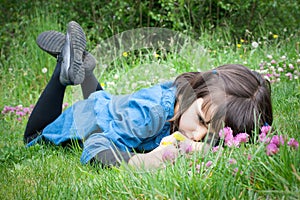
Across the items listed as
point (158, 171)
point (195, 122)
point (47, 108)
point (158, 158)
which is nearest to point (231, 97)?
point (195, 122)

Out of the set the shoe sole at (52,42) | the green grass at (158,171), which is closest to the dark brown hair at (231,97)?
the green grass at (158,171)

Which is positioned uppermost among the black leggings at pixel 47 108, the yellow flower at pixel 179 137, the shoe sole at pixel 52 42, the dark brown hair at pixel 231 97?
the shoe sole at pixel 52 42

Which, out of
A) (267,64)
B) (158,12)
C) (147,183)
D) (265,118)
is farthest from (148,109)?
(158,12)

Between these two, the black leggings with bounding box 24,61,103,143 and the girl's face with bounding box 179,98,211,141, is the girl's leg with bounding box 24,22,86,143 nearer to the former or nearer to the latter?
the black leggings with bounding box 24,61,103,143

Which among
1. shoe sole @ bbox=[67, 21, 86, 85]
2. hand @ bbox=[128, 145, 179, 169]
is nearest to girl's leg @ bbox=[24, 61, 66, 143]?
shoe sole @ bbox=[67, 21, 86, 85]

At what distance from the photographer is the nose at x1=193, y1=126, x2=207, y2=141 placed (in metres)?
2.35

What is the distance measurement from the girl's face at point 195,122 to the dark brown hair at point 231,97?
0.11 ft

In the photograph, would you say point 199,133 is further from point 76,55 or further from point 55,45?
point 55,45

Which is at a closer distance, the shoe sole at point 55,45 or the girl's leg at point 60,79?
the girl's leg at point 60,79

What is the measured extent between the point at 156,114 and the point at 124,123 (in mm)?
189

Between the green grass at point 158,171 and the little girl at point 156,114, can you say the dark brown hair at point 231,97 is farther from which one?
the green grass at point 158,171

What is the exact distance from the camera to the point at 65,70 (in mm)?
3043

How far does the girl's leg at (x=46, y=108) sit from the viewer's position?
3.25 meters

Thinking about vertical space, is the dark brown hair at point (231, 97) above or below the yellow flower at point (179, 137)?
above
